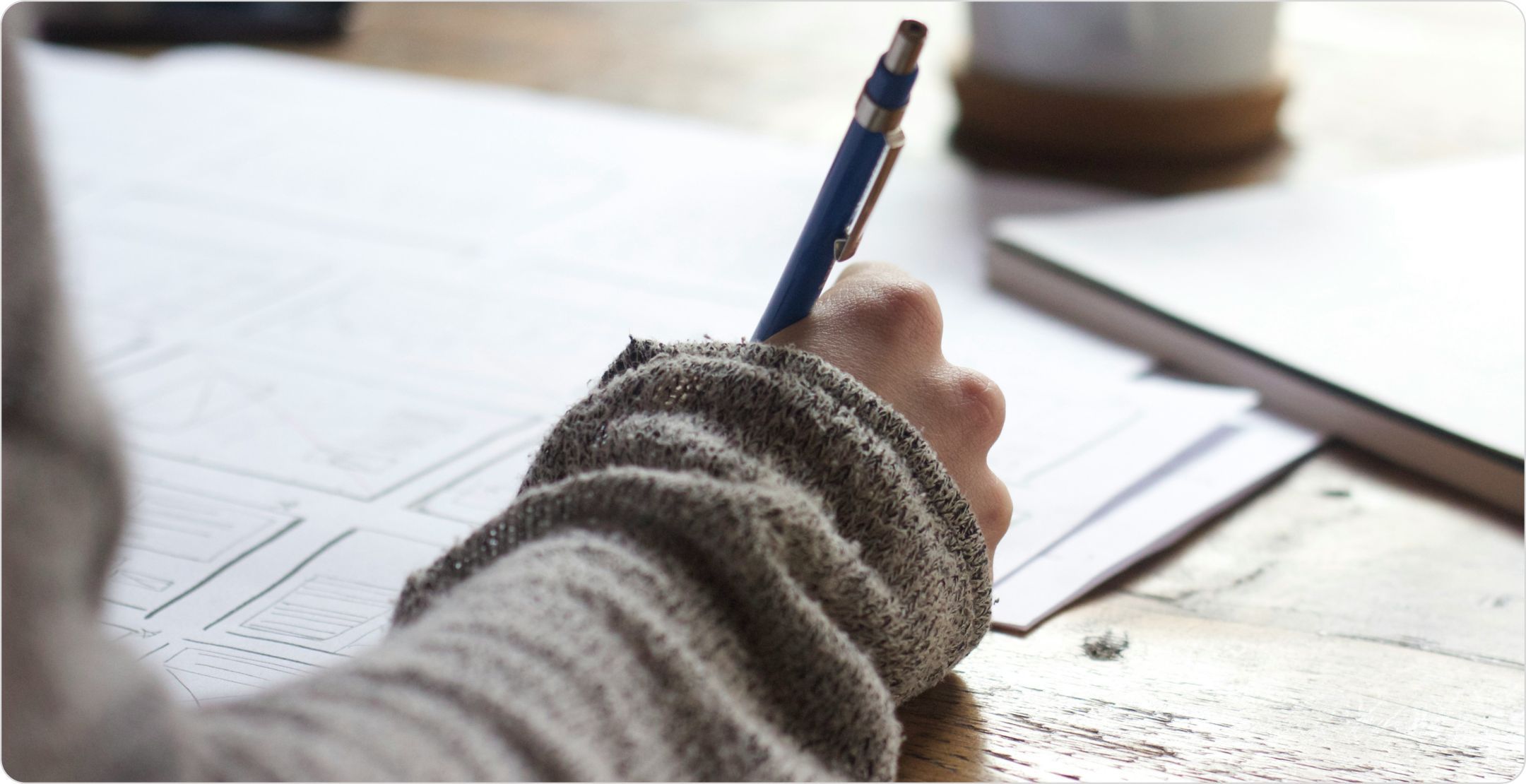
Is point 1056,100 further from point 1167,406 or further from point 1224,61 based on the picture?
point 1167,406

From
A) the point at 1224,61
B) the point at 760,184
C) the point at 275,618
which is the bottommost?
the point at 275,618

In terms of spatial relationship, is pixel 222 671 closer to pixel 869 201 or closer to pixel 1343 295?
pixel 869 201

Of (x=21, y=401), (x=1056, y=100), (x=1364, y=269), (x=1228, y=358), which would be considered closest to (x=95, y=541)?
(x=21, y=401)

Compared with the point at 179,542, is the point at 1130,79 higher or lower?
higher

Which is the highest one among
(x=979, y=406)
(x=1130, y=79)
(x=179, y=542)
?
(x=1130, y=79)

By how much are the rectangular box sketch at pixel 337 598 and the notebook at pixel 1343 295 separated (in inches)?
13.7

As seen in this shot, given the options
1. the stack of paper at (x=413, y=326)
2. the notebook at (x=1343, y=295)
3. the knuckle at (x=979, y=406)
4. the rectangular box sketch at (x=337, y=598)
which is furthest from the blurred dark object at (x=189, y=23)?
the knuckle at (x=979, y=406)

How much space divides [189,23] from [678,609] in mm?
1125

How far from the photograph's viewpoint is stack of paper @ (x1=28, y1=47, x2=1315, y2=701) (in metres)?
0.41

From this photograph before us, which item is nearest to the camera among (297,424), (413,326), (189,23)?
(297,424)

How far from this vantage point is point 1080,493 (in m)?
0.45

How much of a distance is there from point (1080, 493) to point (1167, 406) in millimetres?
88

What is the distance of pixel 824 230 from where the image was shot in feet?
1.17

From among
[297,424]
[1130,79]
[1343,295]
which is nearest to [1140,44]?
[1130,79]
